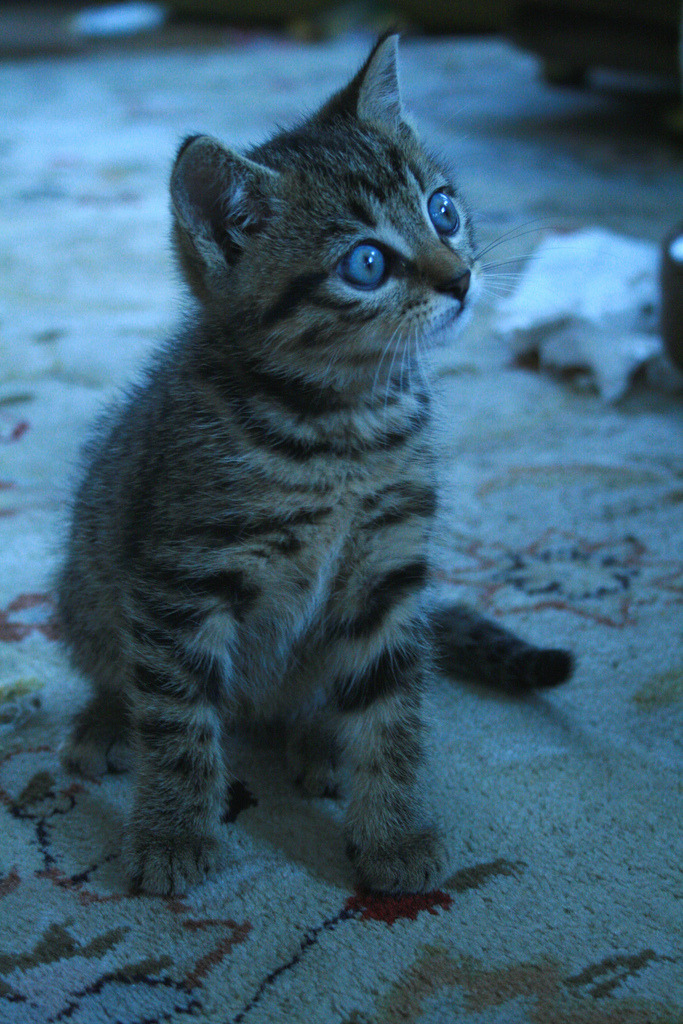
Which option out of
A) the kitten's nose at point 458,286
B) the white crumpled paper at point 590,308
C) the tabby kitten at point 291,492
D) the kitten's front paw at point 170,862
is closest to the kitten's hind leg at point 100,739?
the tabby kitten at point 291,492

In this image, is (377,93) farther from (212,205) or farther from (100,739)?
(100,739)

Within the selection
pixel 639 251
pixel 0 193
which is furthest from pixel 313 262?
pixel 0 193

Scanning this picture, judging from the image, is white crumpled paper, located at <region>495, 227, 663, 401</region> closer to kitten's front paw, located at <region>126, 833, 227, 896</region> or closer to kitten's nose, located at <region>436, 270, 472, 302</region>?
kitten's nose, located at <region>436, 270, 472, 302</region>

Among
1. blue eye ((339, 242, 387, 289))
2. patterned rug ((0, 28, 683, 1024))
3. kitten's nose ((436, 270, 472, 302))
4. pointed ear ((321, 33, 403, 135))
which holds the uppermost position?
pointed ear ((321, 33, 403, 135))

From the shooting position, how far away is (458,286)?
1.07 meters

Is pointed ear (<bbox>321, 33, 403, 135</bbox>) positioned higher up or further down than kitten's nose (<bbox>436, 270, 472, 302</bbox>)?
higher up

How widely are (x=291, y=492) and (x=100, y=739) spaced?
1.35 ft

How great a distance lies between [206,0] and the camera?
21.8ft

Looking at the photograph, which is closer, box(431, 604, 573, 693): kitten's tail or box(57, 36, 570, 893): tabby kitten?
box(57, 36, 570, 893): tabby kitten

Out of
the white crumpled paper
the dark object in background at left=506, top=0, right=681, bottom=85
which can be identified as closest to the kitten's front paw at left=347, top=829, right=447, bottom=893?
the white crumpled paper

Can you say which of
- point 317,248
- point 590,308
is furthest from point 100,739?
point 590,308

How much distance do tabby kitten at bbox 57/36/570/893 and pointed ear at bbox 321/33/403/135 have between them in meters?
0.01

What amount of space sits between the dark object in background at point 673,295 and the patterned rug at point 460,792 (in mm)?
131

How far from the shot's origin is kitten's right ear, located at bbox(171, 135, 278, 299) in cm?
102
